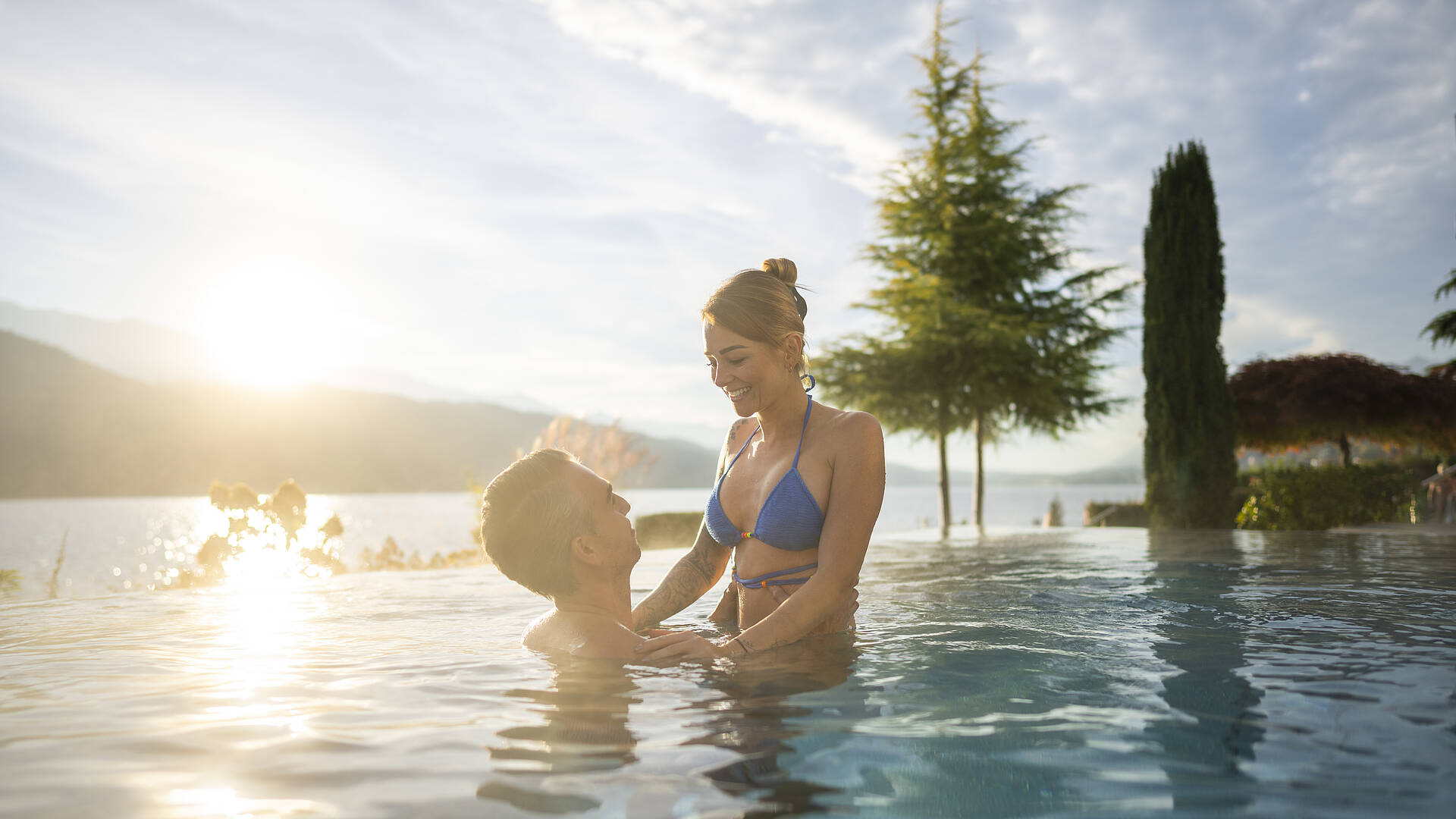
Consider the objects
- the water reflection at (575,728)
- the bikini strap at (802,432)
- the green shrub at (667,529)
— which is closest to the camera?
the water reflection at (575,728)

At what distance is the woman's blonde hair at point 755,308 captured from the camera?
12.0 feet

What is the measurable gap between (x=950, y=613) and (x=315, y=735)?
3595 millimetres

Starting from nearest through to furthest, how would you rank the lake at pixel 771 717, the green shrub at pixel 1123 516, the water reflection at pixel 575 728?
the lake at pixel 771 717, the water reflection at pixel 575 728, the green shrub at pixel 1123 516

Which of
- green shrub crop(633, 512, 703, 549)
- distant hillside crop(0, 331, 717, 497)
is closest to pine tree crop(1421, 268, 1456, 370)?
green shrub crop(633, 512, 703, 549)

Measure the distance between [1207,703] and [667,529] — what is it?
12.7 meters

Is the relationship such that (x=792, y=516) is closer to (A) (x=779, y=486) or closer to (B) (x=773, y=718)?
(A) (x=779, y=486)

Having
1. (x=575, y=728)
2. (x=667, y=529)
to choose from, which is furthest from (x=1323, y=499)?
(x=575, y=728)

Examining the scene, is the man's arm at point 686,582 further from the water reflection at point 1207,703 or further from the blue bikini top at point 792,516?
the water reflection at point 1207,703

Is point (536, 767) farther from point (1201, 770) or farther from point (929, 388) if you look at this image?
point (929, 388)

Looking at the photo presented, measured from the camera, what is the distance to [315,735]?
2.61 metres

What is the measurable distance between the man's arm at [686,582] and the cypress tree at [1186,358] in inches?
566

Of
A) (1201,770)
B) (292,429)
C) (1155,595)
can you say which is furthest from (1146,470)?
(292,429)

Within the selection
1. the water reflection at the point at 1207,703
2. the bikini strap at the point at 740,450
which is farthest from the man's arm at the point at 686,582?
the water reflection at the point at 1207,703

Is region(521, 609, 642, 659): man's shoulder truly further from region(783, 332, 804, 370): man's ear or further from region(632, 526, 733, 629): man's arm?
region(783, 332, 804, 370): man's ear
